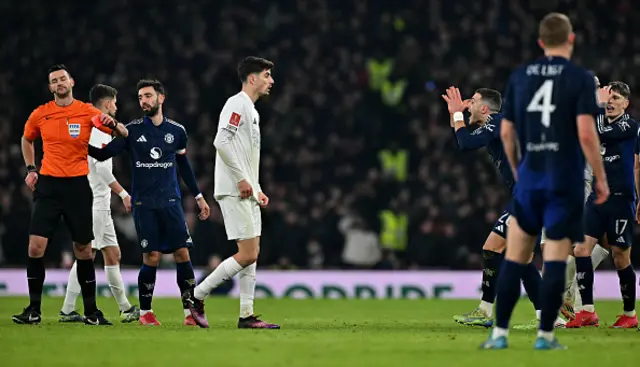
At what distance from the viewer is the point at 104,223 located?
12.1m

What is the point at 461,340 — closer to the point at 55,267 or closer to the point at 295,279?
the point at 295,279

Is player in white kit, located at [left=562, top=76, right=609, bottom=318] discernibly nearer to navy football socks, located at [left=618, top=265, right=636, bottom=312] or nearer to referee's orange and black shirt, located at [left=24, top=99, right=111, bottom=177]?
navy football socks, located at [left=618, top=265, right=636, bottom=312]

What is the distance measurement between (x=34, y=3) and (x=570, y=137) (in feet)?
65.0

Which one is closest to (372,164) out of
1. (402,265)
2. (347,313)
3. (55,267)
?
(402,265)

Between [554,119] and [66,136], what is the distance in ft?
16.4

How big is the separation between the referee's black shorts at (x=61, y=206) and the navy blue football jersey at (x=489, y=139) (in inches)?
140

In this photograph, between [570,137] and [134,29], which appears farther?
[134,29]

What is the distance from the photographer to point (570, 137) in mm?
7355

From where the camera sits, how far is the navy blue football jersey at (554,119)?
7.29 meters

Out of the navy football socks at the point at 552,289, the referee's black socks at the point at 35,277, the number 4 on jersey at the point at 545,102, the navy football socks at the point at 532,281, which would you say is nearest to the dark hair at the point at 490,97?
the navy football socks at the point at 532,281

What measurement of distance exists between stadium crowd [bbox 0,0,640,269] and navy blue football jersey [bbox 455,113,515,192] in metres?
8.97

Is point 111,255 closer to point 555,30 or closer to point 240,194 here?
point 240,194

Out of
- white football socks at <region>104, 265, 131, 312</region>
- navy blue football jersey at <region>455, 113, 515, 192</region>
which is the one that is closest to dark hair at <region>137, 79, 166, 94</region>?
white football socks at <region>104, 265, 131, 312</region>

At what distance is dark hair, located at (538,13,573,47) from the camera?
24.1ft
